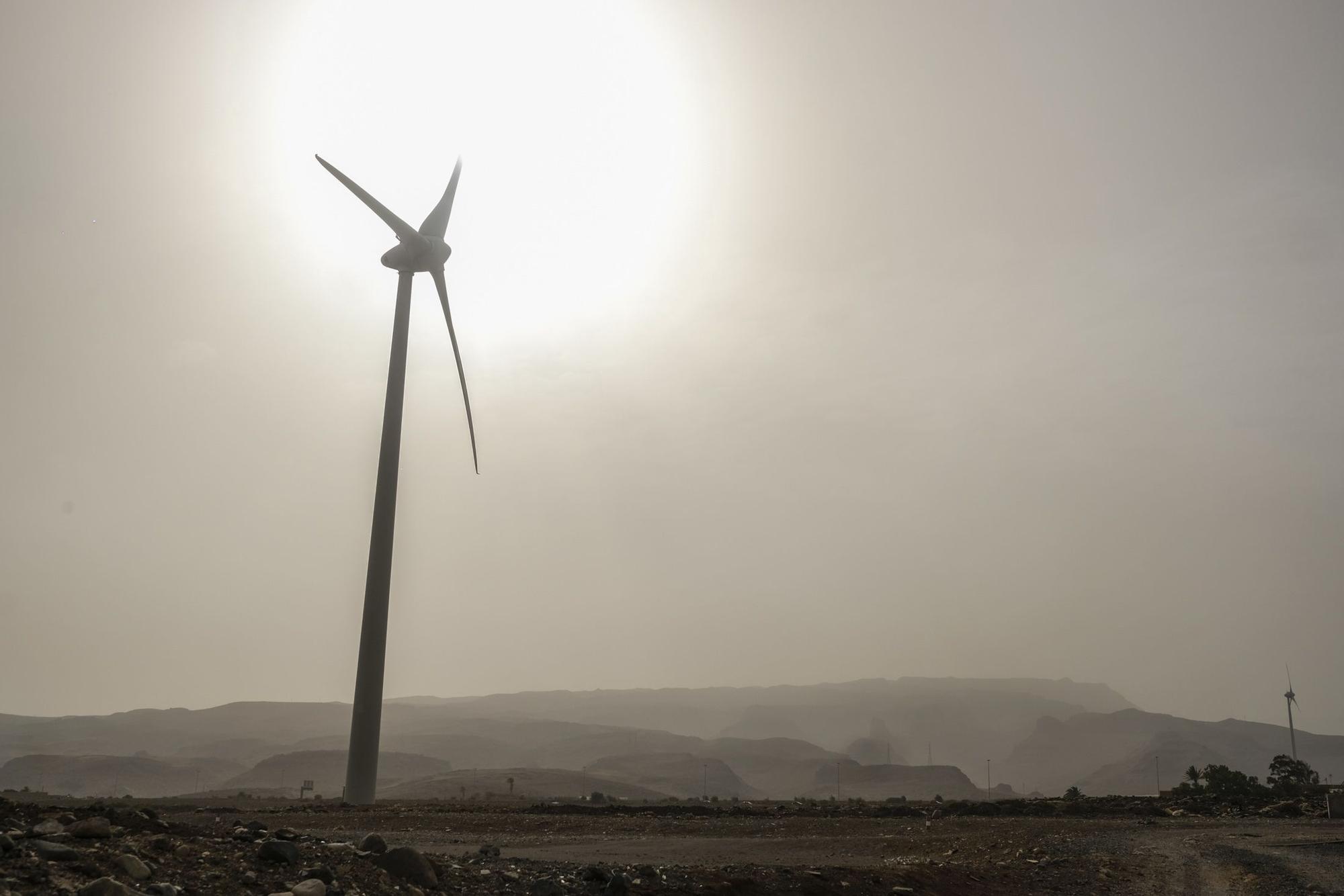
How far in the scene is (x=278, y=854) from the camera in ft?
50.7

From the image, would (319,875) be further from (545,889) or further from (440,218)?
(440,218)

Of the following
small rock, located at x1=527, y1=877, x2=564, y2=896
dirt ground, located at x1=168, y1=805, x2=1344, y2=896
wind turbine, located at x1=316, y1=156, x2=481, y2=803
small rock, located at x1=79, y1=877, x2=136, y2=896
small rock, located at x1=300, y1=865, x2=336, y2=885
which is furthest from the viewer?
wind turbine, located at x1=316, y1=156, x2=481, y2=803

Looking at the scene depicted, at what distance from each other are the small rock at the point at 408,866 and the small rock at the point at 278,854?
5.56 feet

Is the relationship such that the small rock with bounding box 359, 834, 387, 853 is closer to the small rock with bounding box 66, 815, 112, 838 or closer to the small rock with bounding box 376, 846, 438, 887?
the small rock with bounding box 376, 846, 438, 887

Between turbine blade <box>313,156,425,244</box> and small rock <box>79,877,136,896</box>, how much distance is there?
45.3 m

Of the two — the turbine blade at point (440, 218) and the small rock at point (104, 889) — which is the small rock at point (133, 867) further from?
the turbine blade at point (440, 218)

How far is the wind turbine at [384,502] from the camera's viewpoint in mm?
A: 41531

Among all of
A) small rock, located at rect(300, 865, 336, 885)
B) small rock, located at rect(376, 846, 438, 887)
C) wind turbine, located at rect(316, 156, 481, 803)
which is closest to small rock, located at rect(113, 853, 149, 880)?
small rock, located at rect(300, 865, 336, 885)

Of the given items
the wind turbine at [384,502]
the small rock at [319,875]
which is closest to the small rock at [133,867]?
the small rock at [319,875]

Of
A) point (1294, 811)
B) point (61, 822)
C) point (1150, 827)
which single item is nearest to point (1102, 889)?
point (1150, 827)

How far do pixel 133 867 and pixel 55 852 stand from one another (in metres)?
1.01

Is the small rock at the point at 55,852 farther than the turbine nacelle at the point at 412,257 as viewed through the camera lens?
No

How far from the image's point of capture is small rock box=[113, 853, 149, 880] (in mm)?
12930

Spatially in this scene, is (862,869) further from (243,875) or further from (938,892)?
(243,875)
